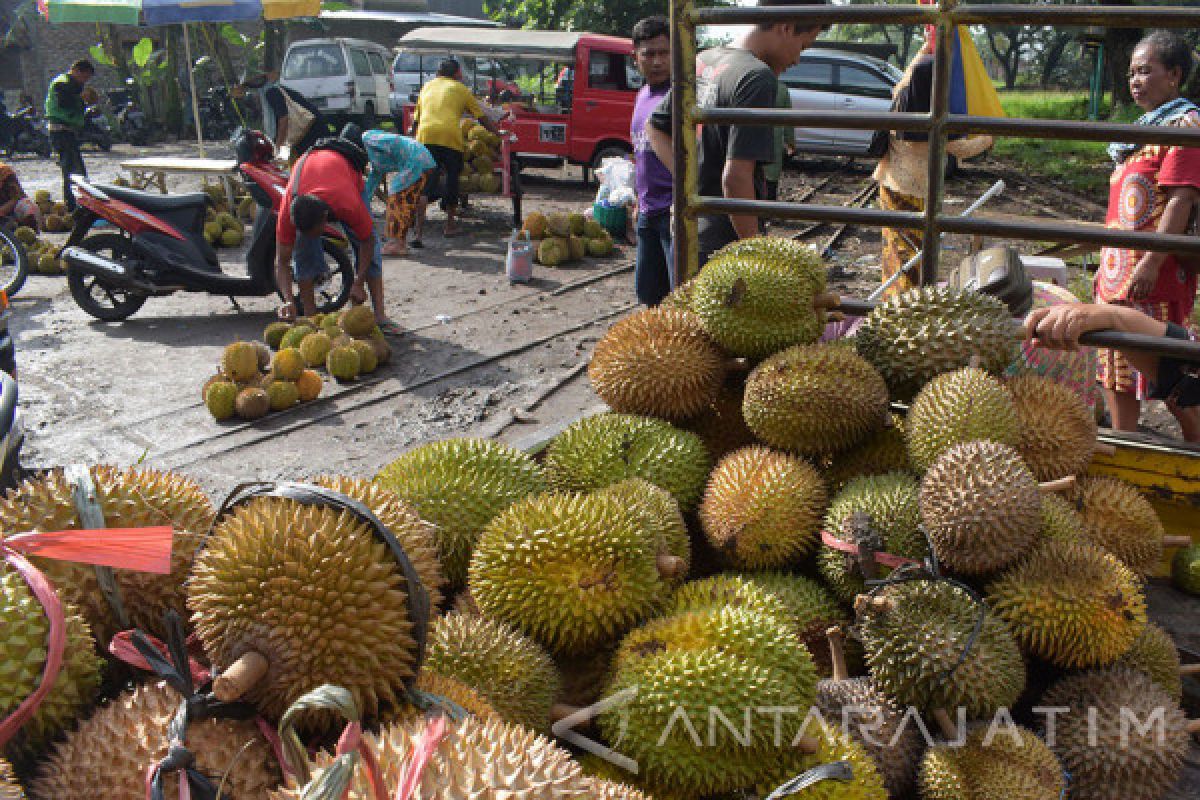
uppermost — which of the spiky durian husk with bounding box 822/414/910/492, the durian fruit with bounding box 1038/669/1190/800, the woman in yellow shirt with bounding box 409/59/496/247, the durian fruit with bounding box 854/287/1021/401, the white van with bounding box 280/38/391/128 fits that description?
the white van with bounding box 280/38/391/128

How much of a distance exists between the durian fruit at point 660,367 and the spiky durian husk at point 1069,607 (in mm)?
819

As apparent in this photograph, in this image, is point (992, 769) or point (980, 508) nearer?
point (992, 769)

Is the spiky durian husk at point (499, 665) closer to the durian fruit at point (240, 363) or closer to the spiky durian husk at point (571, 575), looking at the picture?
the spiky durian husk at point (571, 575)

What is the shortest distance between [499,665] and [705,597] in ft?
1.39

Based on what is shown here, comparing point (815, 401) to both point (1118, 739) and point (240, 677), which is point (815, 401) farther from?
point (240, 677)

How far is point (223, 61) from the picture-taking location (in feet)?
78.4

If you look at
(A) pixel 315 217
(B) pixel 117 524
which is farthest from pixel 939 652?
(A) pixel 315 217

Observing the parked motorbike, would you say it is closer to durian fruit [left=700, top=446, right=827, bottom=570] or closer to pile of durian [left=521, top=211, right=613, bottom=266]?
pile of durian [left=521, top=211, right=613, bottom=266]

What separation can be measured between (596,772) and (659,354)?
1.07 metres

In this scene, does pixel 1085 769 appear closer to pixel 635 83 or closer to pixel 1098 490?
pixel 1098 490

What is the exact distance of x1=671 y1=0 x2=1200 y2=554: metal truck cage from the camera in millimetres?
2393

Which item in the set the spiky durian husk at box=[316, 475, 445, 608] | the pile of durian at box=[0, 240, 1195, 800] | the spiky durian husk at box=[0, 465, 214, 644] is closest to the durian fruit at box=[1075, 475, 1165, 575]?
the pile of durian at box=[0, 240, 1195, 800]

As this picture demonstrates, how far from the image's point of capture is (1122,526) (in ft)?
6.97

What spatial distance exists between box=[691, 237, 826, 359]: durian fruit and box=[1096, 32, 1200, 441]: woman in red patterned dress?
231 cm
